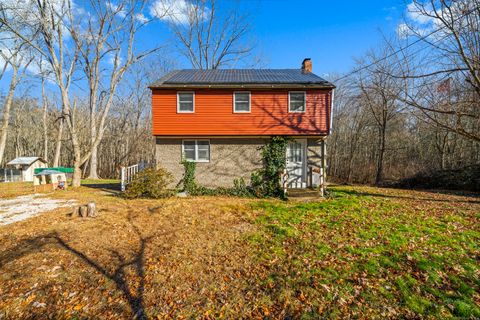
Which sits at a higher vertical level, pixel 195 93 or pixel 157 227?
pixel 195 93

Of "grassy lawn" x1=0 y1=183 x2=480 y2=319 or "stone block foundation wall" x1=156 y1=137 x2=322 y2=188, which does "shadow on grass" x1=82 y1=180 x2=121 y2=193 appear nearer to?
"stone block foundation wall" x1=156 y1=137 x2=322 y2=188

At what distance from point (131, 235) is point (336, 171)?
1016 inches

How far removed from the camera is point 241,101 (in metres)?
11.8

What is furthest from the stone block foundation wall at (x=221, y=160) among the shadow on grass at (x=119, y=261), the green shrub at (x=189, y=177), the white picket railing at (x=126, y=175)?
the shadow on grass at (x=119, y=261)

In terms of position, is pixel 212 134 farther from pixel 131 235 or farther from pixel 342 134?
pixel 342 134

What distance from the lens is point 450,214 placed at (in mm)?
7492

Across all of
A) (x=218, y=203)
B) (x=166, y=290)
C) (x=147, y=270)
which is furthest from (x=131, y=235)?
(x=218, y=203)

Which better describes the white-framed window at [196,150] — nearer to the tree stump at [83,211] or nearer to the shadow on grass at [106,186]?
the shadow on grass at [106,186]

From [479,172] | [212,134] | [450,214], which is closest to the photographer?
[450,214]

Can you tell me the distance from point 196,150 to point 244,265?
8.35m

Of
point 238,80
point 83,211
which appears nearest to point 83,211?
point 83,211

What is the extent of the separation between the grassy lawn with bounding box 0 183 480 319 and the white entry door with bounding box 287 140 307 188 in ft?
14.5

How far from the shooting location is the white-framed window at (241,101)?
1174cm

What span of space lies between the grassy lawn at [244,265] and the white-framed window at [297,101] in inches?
251
